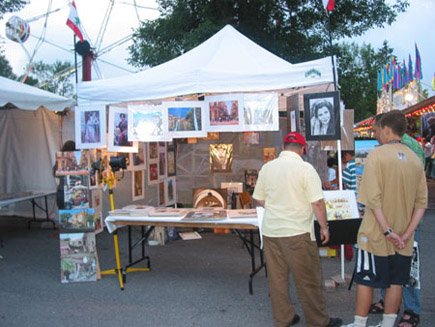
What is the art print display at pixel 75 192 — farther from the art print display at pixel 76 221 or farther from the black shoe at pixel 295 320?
the black shoe at pixel 295 320

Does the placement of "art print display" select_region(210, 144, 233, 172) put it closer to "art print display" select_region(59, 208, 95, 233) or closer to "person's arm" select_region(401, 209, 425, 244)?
"art print display" select_region(59, 208, 95, 233)

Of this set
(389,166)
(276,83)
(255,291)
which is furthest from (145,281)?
(389,166)

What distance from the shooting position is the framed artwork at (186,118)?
5.08m

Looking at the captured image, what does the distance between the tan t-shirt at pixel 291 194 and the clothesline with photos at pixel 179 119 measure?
172 centimetres

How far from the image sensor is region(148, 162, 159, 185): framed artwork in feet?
23.2

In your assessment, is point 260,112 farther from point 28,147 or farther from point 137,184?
point 28,147

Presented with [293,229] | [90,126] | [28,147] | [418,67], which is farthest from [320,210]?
[418,67]

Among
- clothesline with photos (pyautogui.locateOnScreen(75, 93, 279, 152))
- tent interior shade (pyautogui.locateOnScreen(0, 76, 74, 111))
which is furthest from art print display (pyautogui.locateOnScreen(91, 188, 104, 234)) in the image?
clothesline with photos (pyautogui.locateOnScreen(75, 93, 279, 152))

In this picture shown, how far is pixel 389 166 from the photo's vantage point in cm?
292

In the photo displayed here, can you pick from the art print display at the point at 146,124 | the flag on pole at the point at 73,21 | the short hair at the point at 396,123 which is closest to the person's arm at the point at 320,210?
the short hair at the point at 396,123

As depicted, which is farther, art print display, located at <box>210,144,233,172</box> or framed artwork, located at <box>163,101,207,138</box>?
art print display, located at <box>210,144,233,172</box>

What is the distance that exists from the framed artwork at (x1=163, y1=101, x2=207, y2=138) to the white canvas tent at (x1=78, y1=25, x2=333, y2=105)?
26 cm

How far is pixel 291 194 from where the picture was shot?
3213 mm

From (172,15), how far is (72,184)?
341 inches
